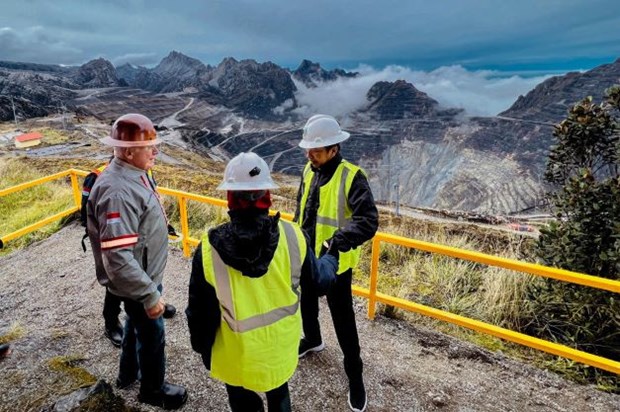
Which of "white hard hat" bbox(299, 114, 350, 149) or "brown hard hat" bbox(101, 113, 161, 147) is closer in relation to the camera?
"brown hard hat" bbox(101, 113, 161, 147)

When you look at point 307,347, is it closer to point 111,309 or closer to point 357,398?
point 357,398

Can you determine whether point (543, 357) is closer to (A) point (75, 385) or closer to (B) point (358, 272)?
(B) point (358, 272)

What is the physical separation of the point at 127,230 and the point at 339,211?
131cm

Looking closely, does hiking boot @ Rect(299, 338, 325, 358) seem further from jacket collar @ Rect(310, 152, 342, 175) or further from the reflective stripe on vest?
the reflective stripe on vest

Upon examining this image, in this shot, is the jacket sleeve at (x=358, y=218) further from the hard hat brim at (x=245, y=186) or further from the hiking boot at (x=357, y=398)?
the hiking boot at (x=357, y=398)

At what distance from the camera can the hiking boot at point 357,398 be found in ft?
10.00

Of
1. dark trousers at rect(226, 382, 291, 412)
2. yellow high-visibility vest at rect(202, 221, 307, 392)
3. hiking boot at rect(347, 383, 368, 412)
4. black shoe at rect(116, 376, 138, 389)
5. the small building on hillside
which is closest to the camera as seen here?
yellow high-visibility vest at rect(202, 221, 307, 392)

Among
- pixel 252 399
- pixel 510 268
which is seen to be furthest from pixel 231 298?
pixel 510 268

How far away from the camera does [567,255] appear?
3885 millimetres

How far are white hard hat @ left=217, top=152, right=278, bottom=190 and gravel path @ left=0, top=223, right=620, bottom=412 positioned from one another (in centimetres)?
207

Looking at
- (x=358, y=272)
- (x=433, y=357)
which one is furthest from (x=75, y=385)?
(x=358, y=272)

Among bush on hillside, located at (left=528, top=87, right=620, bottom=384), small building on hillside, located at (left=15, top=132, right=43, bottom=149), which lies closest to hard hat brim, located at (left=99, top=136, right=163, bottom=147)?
bush on hillside, located at (left=528, top=87, right=620, bottom=384)

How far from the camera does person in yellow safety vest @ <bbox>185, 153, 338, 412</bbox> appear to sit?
1.73m

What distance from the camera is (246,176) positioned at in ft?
5.83
